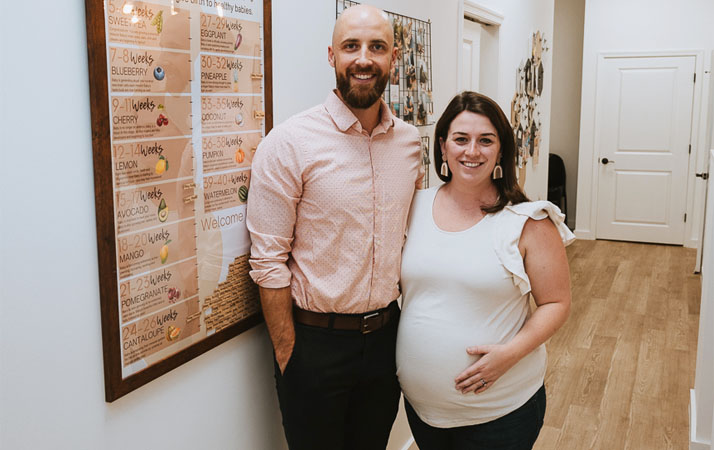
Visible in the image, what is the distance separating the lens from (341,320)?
66.7 inches

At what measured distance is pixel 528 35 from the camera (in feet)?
17.1

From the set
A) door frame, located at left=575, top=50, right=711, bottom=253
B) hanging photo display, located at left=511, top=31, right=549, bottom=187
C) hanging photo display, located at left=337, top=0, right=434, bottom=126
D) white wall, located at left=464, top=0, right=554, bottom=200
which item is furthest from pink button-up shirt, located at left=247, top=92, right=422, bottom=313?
door frame, located at left=575, top=50, right=711, bottom=253

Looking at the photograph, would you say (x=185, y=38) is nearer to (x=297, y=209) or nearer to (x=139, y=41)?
(x=139, y=41)

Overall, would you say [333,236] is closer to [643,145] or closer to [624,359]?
[624,359]

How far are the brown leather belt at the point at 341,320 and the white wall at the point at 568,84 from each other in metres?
6.52

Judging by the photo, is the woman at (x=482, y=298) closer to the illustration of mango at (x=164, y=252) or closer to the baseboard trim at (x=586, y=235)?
the illustration of mango at (x=164, y=252)

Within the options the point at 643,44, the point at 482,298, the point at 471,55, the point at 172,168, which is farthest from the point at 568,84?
the point at 172,168

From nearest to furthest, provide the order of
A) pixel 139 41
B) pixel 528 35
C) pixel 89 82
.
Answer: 1. pixel 89 82
2. pixel 139 41
3. pixel 528 35

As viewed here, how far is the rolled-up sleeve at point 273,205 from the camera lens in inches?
63.4

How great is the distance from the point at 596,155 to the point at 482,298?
243 inches

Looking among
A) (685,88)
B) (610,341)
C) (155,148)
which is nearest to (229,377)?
(155,148)

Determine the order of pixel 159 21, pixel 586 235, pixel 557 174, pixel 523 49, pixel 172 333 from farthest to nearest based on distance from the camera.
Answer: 1. pixel 557 174
2. pixel 586 235
3. pixel 523 49
4. pixel 172 333
5. pixel 159 21

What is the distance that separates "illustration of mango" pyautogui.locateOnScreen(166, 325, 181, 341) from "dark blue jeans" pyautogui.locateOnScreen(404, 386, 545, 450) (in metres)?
0.72

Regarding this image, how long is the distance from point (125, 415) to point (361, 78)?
95 cm
